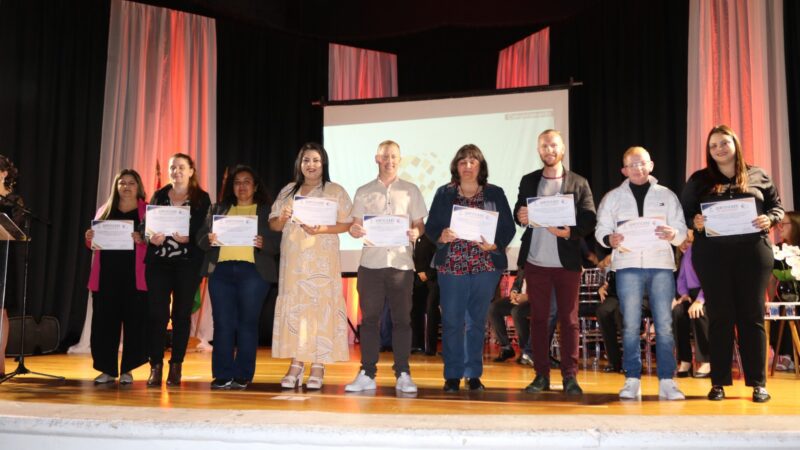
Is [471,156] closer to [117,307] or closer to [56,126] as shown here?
[117,307]

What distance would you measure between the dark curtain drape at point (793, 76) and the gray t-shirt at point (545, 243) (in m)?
3.21

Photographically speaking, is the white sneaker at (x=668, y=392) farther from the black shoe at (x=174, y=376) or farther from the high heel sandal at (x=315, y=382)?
the black shoe at (x=174, y=376)

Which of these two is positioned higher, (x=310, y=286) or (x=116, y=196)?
(x=116, y=196)

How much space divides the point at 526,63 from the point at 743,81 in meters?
2.83

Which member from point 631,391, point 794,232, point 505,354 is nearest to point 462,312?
point 631,391

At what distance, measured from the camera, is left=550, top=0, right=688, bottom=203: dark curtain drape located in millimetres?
7117

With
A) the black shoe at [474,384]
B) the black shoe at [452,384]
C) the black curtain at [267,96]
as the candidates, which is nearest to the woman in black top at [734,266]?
the black shoe at [474,384]

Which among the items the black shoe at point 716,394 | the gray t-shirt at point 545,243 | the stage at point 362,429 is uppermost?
the gray t-shirt at point 545,243

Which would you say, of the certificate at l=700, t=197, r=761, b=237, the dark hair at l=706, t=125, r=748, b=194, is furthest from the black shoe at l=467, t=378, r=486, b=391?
the dark hair at l=706, t=125, r=748, b=194

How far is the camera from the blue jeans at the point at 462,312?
402cm

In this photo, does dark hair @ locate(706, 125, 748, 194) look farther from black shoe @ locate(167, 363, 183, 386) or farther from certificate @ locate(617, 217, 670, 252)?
black shoe @ locate(167, 363, 183, 386)

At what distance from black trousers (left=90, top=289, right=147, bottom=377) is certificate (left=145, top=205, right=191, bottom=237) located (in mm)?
504

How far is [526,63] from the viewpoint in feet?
28.8

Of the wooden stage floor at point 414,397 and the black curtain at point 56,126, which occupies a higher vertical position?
the black curtain at point 56,126
